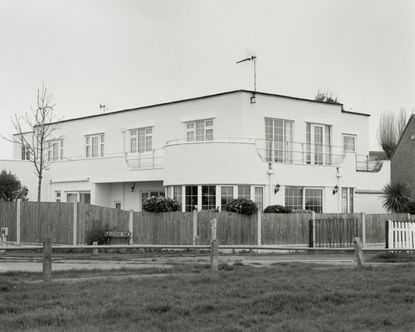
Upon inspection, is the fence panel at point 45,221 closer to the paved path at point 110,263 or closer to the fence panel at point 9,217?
the fence panel at point 9,217

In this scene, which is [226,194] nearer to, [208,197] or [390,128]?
[208,197]

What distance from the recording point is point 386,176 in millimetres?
38969

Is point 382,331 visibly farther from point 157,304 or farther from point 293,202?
point 293,202

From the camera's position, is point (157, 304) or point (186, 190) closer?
point (157, 304)

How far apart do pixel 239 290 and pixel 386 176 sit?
2846 centimetres

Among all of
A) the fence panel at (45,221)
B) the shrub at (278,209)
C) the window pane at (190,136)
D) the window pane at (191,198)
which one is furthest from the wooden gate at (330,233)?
the fence panel at (45,221)

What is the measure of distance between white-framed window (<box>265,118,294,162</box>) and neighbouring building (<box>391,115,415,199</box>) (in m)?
12.3

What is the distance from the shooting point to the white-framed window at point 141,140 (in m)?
36.8

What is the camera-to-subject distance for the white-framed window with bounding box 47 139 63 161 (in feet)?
141

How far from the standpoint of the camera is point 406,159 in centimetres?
4350

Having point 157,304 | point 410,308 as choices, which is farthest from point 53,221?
point 410,308

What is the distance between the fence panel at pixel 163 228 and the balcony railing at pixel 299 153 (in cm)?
571

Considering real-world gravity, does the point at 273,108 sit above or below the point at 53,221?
above

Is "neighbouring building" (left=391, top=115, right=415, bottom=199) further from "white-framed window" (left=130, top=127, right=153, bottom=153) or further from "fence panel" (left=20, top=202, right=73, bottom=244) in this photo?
"fence panel" (left=20, top=202, right=73, bottom=244)
